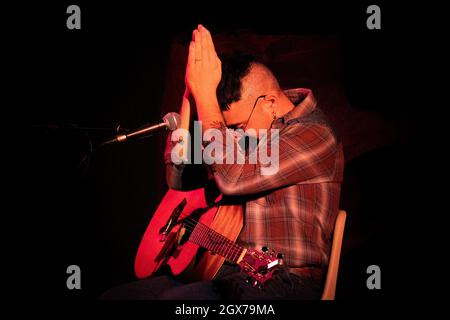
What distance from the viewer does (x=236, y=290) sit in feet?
5.36

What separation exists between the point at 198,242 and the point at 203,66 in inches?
35.5

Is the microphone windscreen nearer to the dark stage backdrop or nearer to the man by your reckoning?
the man

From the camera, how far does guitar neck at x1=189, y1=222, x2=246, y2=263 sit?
Result: 168cm

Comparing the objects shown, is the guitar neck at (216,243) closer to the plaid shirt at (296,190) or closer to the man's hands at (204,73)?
the plaid shirt at (296,190)

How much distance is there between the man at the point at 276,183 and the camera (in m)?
1.60

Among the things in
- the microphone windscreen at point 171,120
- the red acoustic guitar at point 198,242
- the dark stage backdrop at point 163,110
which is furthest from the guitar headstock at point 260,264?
the dark stage backdrop at point 163,110

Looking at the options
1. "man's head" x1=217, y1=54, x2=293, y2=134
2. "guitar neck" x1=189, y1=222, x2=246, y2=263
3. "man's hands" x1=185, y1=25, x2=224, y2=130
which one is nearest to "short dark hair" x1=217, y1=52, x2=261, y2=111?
"man's head" x1=217, y1=54, x2=293, y2=134


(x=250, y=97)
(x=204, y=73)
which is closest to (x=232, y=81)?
(x=250, y=97)

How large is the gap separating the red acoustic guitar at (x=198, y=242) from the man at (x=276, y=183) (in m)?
0.07

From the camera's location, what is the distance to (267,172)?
1.57m

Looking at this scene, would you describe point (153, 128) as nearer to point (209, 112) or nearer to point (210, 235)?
point (209, 112)

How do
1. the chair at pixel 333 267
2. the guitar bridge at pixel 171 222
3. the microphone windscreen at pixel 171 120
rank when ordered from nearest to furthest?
the chair at pixel 333 267
the microphone windscreen at pixel 171 120
the guitar bridge at pixel 171 222

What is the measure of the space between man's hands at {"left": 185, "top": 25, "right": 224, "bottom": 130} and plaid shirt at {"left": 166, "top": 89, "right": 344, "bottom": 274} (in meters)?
0.14
